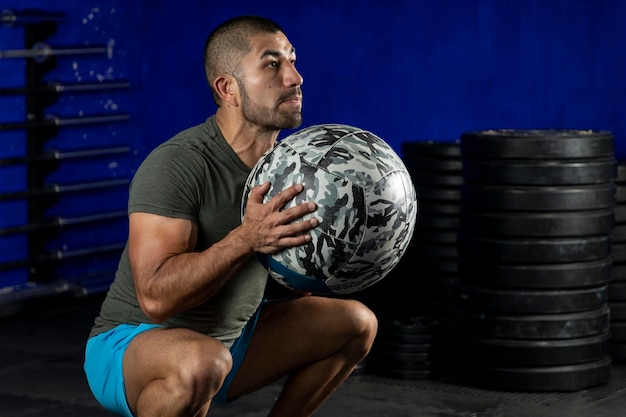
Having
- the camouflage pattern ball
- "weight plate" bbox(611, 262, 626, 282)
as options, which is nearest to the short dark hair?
the camouflage pattern ball

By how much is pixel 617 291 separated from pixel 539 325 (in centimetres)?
54

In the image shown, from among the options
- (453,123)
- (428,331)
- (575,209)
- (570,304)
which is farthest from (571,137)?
(453,123)

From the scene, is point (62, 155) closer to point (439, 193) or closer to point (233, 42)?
point (439, 193)

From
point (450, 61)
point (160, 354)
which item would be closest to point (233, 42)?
point (160, 354)

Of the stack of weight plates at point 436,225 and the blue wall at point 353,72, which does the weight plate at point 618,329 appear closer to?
the stack of weight plates at point 436,225

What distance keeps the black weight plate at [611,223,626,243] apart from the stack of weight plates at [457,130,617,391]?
0.24 meters

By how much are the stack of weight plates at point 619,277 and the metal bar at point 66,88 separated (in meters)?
2.83

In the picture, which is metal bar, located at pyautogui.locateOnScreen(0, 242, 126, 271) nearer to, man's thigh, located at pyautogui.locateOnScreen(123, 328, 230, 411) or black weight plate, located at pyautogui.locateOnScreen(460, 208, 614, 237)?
black weight plate, located at pyautogui.locateOnScreen(460, 208, 614, 237)

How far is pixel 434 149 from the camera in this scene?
15.4 feet

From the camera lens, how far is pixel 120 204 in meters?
6.34

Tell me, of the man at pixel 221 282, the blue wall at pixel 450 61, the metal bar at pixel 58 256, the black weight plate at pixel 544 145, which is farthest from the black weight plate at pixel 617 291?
the metal bar at pixel 58 256

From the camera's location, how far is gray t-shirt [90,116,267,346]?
2.66 m

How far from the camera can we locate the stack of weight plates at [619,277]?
435cm

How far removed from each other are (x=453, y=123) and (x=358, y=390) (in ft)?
5.52
